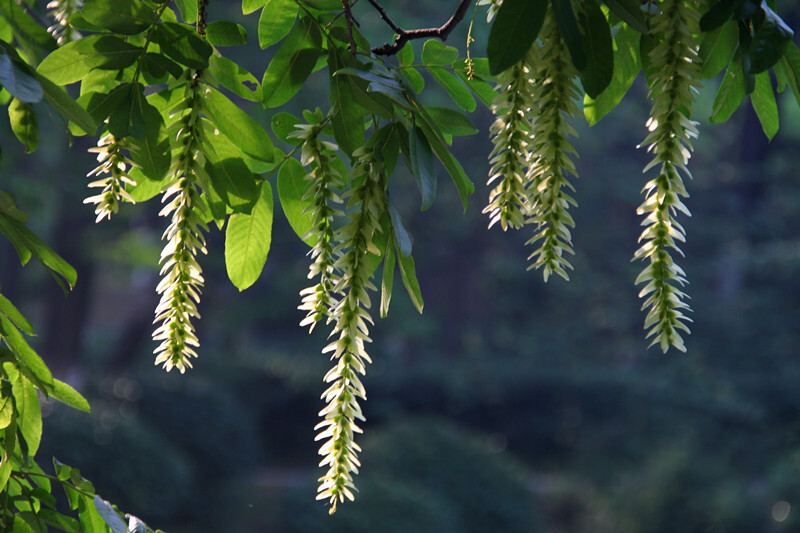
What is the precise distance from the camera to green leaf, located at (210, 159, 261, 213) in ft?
3.73

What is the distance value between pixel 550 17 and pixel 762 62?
27cm

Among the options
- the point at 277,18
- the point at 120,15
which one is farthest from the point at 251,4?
the point at 120,15

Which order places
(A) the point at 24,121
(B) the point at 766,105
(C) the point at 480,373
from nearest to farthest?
(A) the point at 24,121
(B) the point at 766,105
(C) the point at 480,373

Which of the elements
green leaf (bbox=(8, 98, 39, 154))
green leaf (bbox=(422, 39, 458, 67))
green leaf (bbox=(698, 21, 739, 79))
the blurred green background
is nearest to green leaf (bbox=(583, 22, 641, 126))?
green leaf (bbox=(698, 21, 739, 79))

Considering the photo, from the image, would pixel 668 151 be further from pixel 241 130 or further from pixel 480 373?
pixel 480 373

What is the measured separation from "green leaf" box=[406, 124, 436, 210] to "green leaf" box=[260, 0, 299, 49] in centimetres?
42

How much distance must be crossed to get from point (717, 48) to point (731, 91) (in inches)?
4.7

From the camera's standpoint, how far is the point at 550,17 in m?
0.92

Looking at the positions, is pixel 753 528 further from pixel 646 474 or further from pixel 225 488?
pixel 225 488

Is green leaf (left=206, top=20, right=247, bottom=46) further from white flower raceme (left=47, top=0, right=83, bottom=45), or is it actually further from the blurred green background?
the blurred green background

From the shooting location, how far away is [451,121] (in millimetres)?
1245

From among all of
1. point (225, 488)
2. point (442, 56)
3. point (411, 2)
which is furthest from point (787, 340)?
point (442, 56)

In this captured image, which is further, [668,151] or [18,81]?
[668,151]

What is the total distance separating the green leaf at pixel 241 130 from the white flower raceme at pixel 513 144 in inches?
15.6
